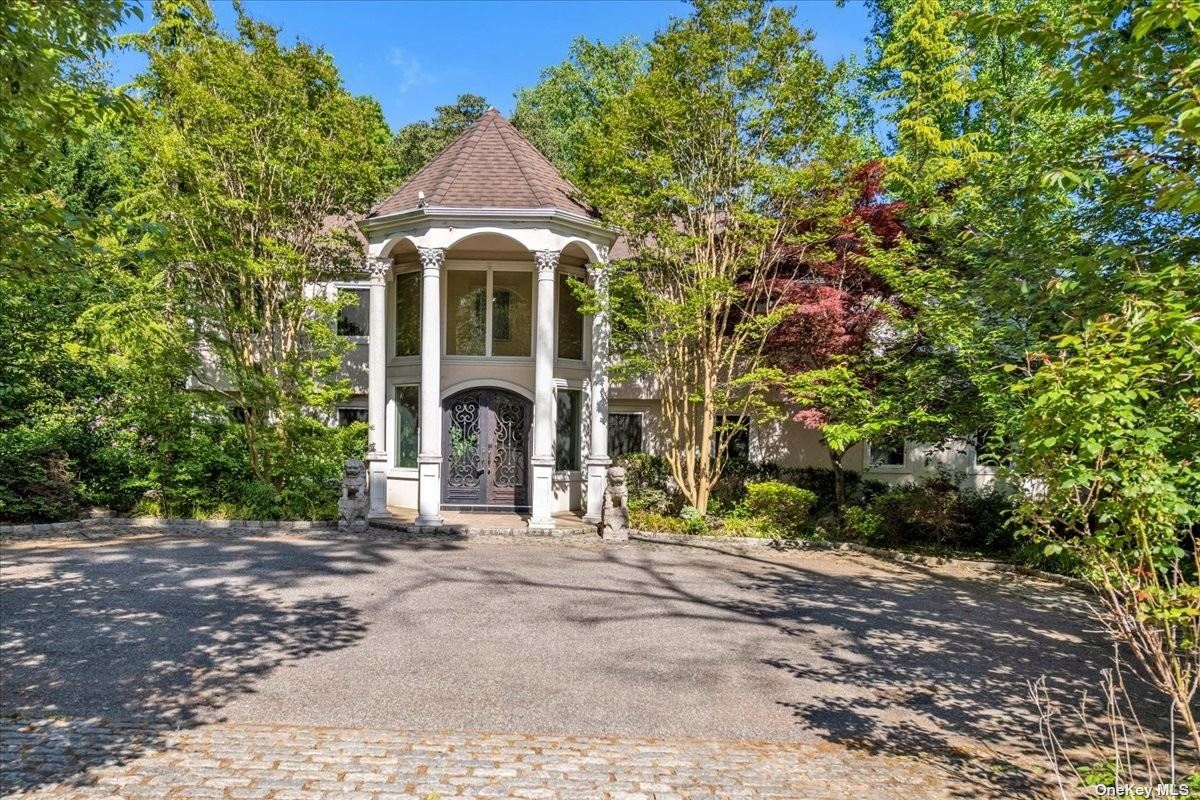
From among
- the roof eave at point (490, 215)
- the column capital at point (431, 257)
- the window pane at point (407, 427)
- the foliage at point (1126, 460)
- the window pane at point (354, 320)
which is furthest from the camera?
the window pane at point (354, 320)

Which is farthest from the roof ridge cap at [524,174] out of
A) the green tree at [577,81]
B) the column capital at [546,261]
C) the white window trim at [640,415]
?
the green tree at [577,81]

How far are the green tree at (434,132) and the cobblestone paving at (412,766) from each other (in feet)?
75.6

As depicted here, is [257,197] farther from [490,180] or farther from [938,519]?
[938,519]

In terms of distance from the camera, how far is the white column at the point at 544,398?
13305 mm

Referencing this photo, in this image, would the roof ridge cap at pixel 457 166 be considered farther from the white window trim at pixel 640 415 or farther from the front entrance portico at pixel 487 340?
the white window trim at pixel 640 415

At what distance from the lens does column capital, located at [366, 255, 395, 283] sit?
14.0 metres

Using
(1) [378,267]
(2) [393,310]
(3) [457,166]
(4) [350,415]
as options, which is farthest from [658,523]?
(4) [350,415]

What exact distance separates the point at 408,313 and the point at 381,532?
16.7 ft

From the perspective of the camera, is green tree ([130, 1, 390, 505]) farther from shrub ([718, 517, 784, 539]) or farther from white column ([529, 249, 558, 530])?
shrub ([718, 517, 784, 539])

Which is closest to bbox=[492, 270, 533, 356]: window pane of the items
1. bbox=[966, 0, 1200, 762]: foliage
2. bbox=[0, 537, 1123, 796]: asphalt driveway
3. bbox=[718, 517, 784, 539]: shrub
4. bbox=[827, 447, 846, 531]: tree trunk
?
bbox=[718, 517, 784, 539]: shrub

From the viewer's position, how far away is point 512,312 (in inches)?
611

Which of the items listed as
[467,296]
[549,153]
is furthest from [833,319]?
[549,153]

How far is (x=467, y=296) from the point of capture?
1552 centimetres

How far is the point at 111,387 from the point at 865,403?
1424cm
